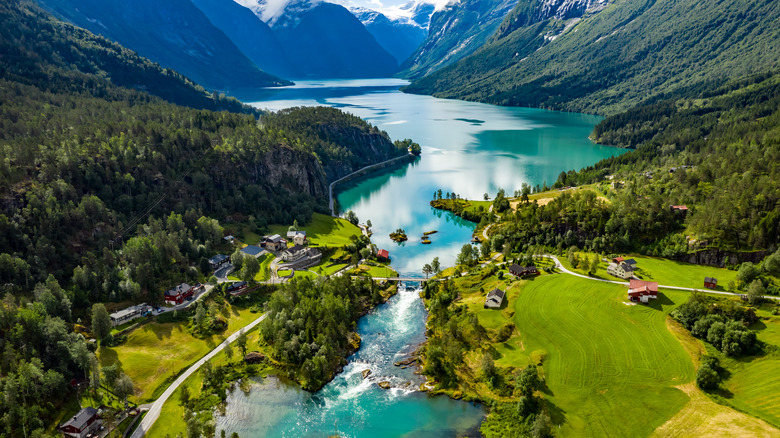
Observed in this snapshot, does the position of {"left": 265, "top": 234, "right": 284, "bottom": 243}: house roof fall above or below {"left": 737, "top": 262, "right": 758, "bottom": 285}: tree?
above

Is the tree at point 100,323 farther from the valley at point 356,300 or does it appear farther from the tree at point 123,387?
the tree at point 123,387

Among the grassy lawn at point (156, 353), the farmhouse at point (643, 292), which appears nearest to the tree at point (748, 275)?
the farmhouse at point (643, 292)

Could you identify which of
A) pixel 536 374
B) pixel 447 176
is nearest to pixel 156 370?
pixel 536 374

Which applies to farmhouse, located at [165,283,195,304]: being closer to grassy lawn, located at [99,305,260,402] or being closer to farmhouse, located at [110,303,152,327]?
farmhouse, located at [110,303,152,327]

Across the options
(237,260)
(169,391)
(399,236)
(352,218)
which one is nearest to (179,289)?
(237,260)

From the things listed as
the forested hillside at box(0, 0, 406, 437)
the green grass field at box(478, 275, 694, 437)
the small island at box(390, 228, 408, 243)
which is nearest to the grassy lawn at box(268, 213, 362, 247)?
the forested hillside at box(0, 0, 406, 437)

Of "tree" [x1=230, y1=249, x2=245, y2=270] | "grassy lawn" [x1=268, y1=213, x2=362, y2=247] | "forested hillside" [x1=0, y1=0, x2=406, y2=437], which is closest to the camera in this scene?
"forested hillside" [x1=0, y1=0, x2=406, y2=437]
